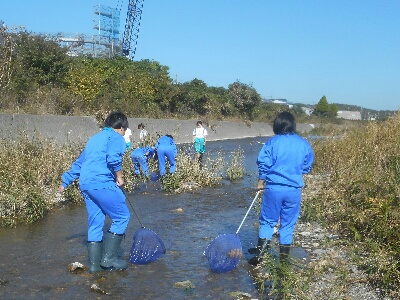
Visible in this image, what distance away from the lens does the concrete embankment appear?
48.8 feet

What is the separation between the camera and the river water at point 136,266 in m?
5.91

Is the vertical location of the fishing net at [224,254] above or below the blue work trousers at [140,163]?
below

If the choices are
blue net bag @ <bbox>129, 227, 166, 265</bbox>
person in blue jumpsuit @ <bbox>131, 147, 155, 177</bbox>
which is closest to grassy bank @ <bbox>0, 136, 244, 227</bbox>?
person in blue jumpsuit @ <bbox>131, 147, 155, 177</bbox>

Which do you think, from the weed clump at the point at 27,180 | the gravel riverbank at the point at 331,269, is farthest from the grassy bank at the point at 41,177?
the gravel riverbank at the point at 331,269

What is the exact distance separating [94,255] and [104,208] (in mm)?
601

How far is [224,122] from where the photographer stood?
131ft

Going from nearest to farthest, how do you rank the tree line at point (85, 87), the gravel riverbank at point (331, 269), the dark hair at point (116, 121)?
the gravel riverbank at point (331, 269), the dark hair at point (116, 121), the tree line at point (85, 87)

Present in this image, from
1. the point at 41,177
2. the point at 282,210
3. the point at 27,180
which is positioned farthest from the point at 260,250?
the point at 41,177

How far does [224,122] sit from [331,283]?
34431mm

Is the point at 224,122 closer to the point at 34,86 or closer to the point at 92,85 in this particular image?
the point at 92,85

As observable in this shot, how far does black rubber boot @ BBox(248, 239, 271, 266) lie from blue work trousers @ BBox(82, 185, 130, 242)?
1.72m

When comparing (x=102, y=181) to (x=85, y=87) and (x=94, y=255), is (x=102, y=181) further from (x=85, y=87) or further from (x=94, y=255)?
(x=85, y=87)

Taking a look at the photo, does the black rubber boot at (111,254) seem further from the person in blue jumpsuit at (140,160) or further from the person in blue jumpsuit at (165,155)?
the person in blue jumpsuit at (140,160)

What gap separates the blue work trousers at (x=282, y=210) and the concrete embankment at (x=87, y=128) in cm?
638
